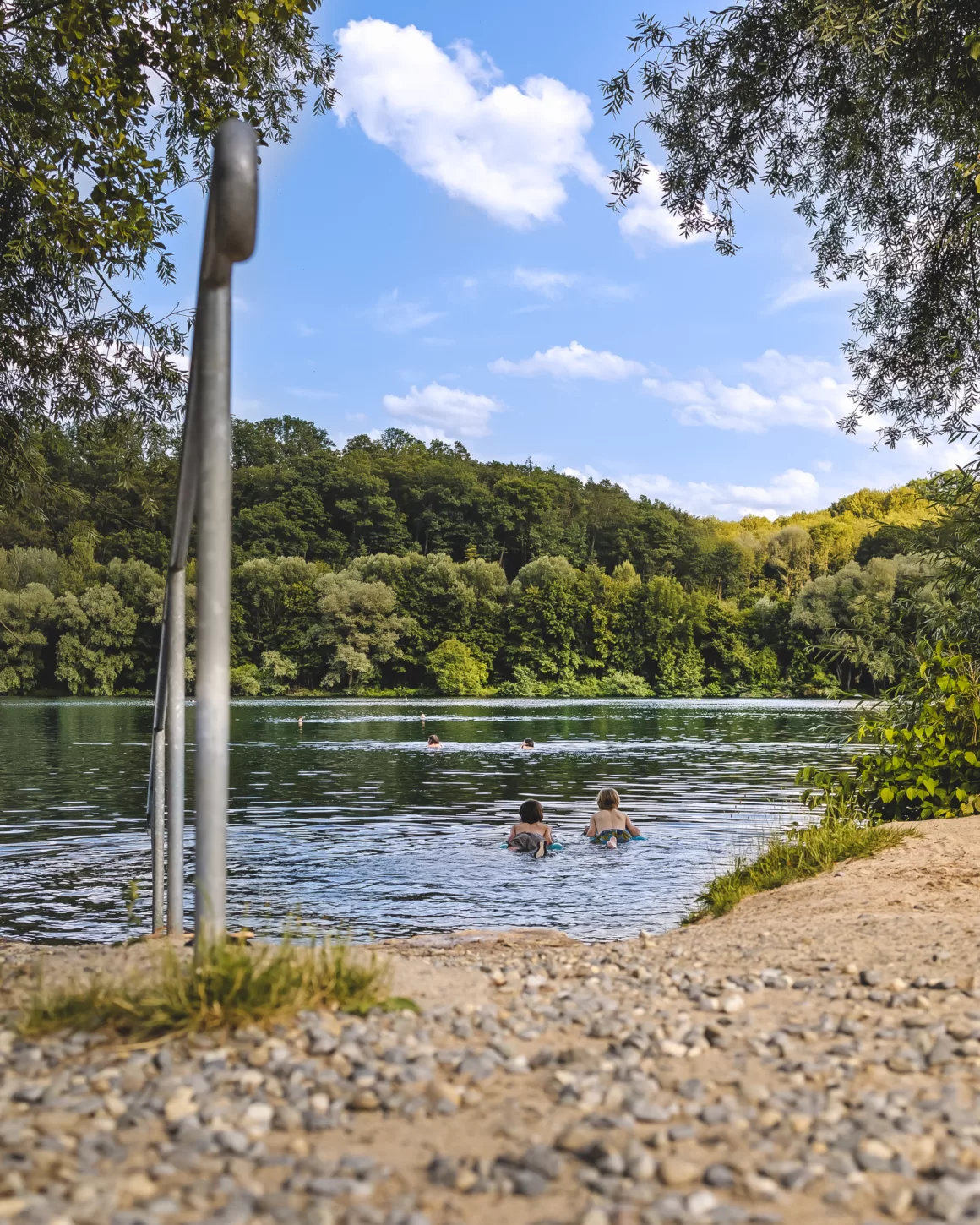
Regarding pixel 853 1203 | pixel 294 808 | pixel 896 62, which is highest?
pixel 896 62

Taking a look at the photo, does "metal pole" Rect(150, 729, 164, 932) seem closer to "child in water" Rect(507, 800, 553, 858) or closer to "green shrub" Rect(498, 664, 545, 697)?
"child in water" Rect(507, 800, 553, 858)

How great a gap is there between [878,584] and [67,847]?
74.6 m

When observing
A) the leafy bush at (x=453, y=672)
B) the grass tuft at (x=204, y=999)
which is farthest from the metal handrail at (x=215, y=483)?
the leafy bush at (x=453, y=672)

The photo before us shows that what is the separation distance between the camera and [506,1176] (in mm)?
2658

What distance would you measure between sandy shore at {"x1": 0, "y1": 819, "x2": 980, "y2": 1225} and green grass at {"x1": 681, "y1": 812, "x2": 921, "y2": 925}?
501 cm

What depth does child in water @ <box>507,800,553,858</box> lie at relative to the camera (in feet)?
52.2

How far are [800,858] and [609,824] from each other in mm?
7234

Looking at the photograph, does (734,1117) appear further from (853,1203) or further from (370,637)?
(370,637)

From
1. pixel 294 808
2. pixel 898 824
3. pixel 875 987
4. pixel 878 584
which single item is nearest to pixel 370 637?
pixel 878 584

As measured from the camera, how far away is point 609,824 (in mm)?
16922

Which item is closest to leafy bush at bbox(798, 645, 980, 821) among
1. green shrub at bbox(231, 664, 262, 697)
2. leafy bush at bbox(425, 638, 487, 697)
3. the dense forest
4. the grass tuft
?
the grass tuft

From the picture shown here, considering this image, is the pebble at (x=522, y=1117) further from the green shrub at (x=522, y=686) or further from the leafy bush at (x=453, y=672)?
the green shrub at (x=522, y=686)

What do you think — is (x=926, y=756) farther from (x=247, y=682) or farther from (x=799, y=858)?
(x=247, y=682)

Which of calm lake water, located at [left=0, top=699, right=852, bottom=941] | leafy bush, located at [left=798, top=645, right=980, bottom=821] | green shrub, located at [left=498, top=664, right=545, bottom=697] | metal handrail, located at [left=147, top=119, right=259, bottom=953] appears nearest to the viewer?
metal handrail, located at [left=147, top=119, right=259, bottom=953]
